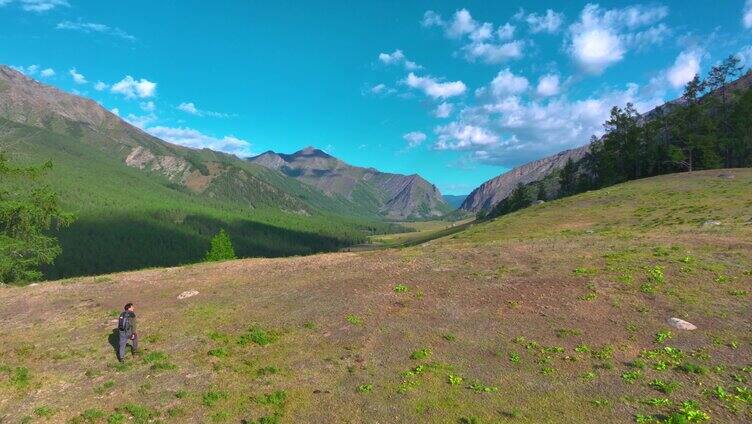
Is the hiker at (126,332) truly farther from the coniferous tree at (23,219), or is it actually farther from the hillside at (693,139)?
the hillside at (693,139)

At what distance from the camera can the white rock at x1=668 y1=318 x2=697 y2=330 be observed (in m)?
21.1

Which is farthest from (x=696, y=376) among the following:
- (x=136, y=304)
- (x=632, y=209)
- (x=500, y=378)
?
(x=632, y=209)

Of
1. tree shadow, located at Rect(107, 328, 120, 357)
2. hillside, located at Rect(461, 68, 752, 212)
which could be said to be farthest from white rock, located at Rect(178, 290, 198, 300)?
hillside, located at Rect(461, 68, 752, 212)

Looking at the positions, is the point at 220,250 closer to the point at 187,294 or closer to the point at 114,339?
the point at 187,294

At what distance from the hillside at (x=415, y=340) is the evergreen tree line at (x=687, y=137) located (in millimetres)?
70716

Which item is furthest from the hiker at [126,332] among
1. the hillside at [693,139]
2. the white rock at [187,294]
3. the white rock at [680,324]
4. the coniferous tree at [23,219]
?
the hillside at [693,139]

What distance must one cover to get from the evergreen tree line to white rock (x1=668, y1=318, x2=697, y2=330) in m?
90.4

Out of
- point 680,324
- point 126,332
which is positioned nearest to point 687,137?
point 680,324

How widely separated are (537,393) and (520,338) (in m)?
5.03

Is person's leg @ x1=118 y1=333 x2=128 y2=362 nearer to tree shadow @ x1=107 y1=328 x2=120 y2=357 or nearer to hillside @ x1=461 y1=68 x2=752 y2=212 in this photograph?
tree shadow @ x1=107 y1=328 x2=120 y2=357

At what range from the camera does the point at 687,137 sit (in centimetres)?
9662

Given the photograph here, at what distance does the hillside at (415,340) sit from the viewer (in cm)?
1684

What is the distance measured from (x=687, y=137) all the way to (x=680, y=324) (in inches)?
3736

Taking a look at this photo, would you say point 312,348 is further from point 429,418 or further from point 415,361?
point 429,418
